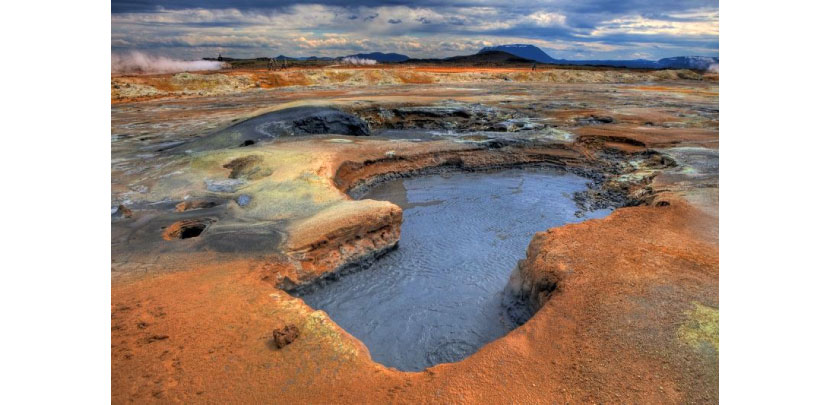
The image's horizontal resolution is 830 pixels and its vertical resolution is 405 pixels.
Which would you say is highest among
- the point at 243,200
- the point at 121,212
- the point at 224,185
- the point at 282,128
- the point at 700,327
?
the point at 282,128

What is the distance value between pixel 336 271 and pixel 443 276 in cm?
168

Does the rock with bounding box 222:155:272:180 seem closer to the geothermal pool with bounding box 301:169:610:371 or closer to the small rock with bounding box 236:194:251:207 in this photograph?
the small rock with bounding box 236:194:251:207

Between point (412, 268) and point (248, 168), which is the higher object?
point (248, 168)

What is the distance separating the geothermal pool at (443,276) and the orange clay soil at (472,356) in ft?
3.43

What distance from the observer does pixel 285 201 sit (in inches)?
304

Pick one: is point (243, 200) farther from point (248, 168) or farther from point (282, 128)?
point (282, 128)

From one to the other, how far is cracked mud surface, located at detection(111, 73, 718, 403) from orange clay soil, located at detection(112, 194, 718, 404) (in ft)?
0.05

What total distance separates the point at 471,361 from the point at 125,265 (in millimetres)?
4580

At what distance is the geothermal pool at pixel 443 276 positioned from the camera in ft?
18.0

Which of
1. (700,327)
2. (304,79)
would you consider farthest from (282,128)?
(304,79)

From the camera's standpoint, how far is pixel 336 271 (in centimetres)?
662

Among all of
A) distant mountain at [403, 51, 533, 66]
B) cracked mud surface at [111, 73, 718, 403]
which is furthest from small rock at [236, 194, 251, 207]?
distant mountain at [403, 51, 533, 66]

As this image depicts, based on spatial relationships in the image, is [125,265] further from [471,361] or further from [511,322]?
[511,322]

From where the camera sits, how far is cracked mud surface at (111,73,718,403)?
349cm
